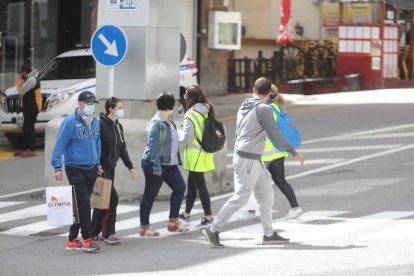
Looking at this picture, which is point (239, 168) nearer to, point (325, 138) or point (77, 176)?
point (77, 176)

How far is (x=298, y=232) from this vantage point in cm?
1382

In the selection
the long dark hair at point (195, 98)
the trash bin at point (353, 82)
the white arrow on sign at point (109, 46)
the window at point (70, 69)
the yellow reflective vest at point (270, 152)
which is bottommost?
the yellow reflective vest at point (270, 152)

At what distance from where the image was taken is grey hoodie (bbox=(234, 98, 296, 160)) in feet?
40.8

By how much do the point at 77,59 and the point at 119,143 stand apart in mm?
11562

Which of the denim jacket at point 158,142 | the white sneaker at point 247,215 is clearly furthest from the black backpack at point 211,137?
the white sneaker at point 247,215

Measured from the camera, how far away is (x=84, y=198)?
41.7ft

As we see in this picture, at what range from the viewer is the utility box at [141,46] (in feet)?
57.7

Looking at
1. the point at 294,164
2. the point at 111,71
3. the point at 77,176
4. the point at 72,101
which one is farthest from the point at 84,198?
the point at 72,101

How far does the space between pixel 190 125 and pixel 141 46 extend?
13.1 ft

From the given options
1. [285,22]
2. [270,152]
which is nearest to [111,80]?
[270,152]

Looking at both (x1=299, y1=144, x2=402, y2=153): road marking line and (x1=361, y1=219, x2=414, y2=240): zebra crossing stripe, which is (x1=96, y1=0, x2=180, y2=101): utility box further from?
(x1=361, y1=219, x2=414, y2=240): zebra crossing stripe

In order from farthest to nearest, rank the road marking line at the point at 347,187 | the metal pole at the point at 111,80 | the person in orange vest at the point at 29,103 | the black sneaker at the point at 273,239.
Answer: the person in orange vest at the point at 29,103 < the metal pole at the point at 111,80 < the road marking line at the point at 347,187 < the black sneaker at the point at 273,239

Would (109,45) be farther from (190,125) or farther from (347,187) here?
(347,187)

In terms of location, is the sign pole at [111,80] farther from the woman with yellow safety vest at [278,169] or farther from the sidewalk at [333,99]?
the sidewalk at [333,99]
